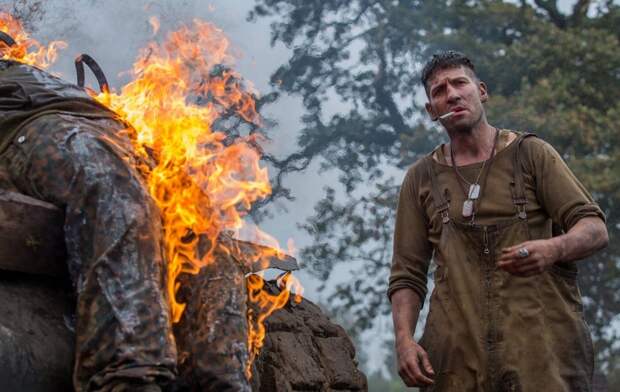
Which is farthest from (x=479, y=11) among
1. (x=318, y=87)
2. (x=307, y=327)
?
(x=307, y=327)

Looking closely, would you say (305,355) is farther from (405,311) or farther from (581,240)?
(581,240)

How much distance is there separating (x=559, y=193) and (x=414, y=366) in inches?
39.2

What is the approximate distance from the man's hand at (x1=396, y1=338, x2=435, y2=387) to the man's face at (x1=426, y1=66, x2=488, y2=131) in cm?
105

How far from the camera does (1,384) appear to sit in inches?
115

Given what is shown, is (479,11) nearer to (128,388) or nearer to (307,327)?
(307,327)

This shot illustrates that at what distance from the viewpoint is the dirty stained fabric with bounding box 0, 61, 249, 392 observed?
9.48ft

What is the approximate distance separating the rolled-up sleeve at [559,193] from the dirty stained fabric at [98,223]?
1.55 m

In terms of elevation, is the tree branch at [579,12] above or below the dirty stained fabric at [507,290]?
above

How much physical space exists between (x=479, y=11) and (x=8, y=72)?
1558 cm

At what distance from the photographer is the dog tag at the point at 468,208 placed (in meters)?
3.46

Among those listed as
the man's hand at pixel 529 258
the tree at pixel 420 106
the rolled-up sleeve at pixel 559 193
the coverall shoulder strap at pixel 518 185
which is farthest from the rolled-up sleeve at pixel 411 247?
the tree at pixel 420 106

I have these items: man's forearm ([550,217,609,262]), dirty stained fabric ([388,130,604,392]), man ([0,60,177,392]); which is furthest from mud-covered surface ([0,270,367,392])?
man's forearm ([550,217,609,262])

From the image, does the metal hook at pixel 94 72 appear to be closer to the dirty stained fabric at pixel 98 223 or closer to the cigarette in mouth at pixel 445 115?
the dirty stained fabric at pixel 98 223

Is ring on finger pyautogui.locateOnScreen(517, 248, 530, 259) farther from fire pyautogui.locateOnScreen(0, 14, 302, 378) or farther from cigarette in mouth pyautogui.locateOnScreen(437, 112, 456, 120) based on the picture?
fire pyautogui.locateOnScreen(0, 14, 302, 378)
